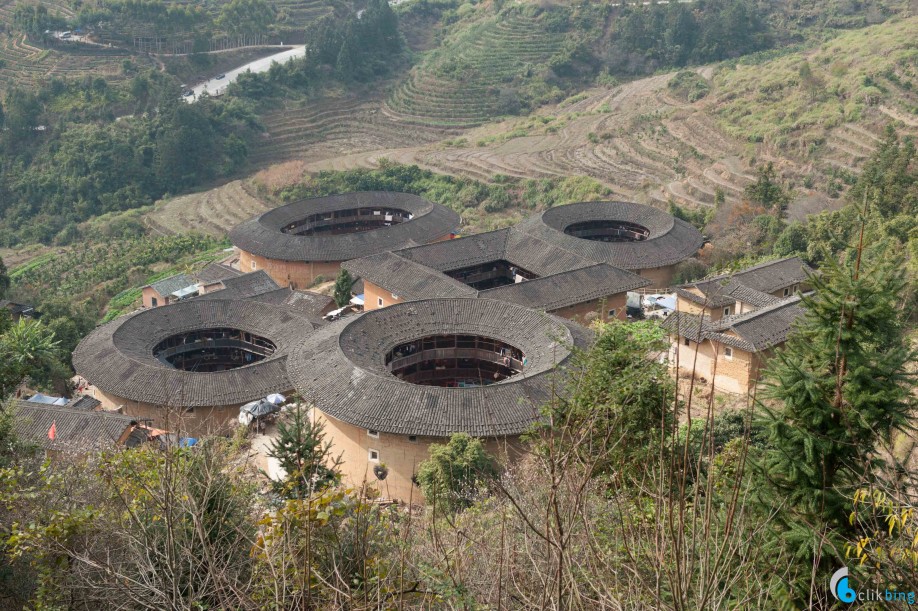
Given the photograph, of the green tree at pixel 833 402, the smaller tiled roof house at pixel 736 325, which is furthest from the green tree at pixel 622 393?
the smaller tiled roof house at pixel 736 325

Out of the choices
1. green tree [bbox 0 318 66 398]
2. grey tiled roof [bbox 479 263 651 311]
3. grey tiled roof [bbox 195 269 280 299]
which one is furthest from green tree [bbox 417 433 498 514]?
grey tiled roof [bbox 195 269 280 299]

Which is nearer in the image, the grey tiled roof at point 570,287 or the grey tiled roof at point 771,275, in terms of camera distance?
the grey tiled roof at point 570,287

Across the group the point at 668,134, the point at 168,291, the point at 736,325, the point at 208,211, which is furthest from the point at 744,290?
the point at 208,211

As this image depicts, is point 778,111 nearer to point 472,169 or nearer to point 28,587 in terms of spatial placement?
point 472,169

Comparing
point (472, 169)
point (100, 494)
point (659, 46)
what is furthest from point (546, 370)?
point (659, 46)

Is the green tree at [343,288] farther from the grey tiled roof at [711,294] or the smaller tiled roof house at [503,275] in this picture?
the grey tiled roof at [711,294]

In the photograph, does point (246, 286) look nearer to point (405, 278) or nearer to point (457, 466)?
point (405, 278)
